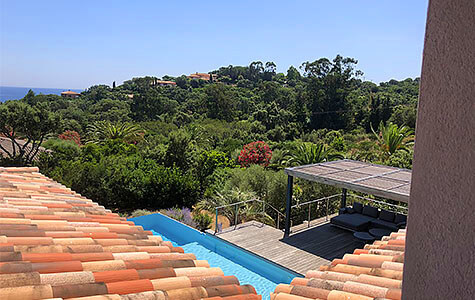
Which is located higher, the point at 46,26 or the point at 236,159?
the point at 46,26

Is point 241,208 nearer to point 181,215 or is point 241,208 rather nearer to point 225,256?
point 181,215

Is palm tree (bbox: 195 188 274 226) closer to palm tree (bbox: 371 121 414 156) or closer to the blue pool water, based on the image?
the blue pool water

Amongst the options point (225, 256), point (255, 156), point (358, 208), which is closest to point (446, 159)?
point (225, 256)

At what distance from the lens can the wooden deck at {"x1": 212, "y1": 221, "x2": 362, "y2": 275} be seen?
10234mm

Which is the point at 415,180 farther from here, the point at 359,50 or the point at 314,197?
the point at 359,50

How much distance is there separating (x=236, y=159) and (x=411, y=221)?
2019 centimetres

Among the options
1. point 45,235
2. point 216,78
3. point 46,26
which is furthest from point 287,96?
point 216,78

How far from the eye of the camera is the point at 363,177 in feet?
35.9

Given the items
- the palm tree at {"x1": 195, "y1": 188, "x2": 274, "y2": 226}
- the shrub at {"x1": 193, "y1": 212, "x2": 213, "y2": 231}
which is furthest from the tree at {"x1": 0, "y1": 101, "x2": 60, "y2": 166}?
the palm tree at {"x1": 195, "y1": 188, "x2": 274, "y2": 226}

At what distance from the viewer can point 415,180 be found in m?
1.25

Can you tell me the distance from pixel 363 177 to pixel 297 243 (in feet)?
9.43

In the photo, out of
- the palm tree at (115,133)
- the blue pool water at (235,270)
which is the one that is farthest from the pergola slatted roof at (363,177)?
the palm tree at (115,133)

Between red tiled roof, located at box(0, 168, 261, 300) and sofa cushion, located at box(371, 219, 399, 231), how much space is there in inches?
379

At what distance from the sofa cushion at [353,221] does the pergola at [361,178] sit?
174 centimetres
